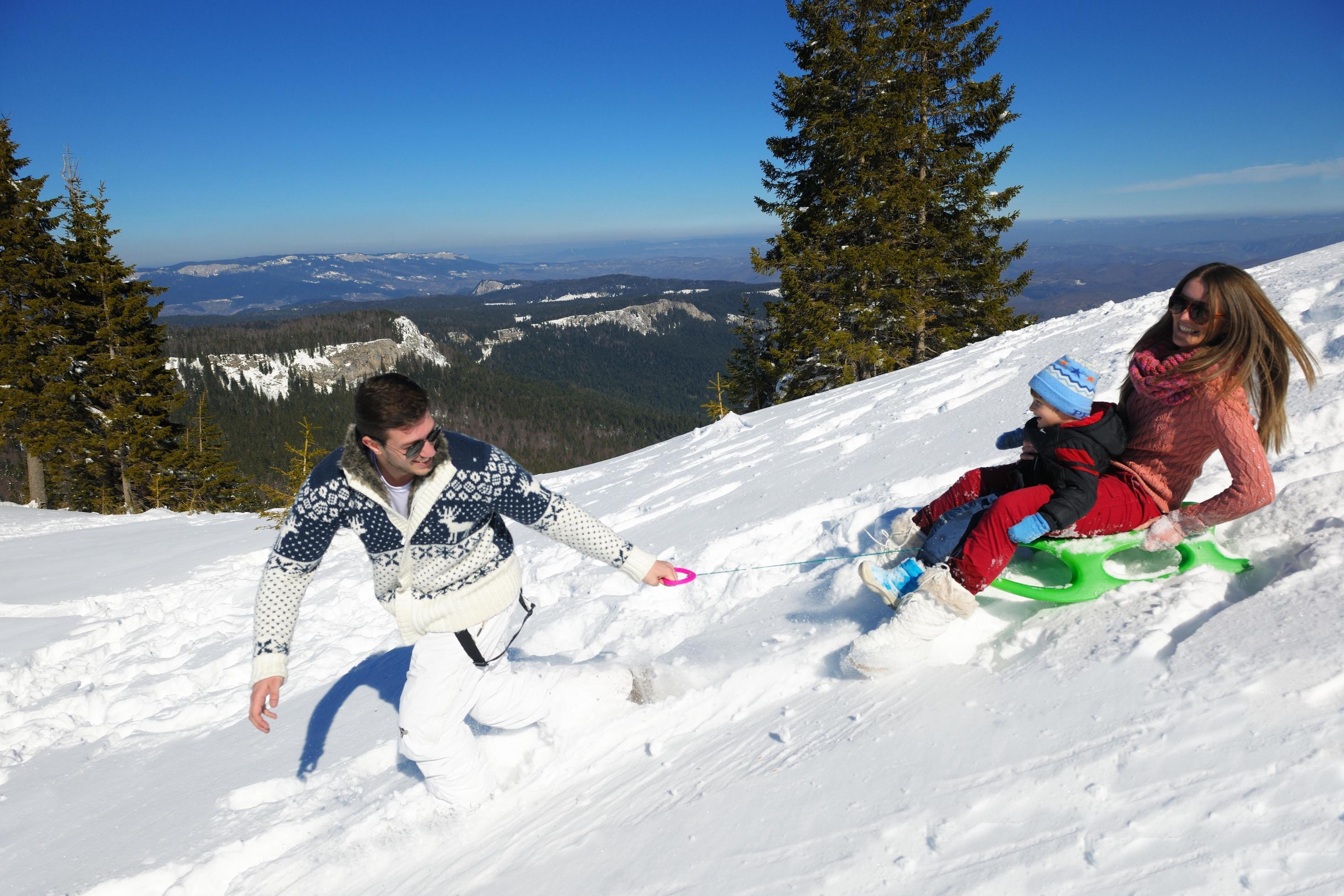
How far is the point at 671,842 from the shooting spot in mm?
2418

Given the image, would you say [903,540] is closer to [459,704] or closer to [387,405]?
[459,704]

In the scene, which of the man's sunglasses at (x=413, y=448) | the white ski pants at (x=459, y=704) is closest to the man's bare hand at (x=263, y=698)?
the white ski pants at (x=459, y=704)

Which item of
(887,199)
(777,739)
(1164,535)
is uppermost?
(887,199)

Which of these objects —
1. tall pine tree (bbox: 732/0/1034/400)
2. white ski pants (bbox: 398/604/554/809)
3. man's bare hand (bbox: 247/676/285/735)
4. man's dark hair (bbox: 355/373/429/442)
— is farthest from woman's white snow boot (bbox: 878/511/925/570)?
tall pine tree (bbox: 732/0/1034/400)

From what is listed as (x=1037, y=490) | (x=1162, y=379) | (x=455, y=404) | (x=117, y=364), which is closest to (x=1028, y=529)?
(x=1037, y=490)

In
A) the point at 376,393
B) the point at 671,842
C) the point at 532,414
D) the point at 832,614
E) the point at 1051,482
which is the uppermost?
the point at 376,393

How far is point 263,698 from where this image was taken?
2.64m

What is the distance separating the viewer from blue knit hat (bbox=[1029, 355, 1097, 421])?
2975mm

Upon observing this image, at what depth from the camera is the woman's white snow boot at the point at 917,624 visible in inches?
112

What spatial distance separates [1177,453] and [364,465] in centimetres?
363

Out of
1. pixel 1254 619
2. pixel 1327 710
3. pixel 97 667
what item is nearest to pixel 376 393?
pixel 1327 710

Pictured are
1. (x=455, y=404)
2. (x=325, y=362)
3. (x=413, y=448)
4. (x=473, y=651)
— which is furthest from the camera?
(x=325, y=362)

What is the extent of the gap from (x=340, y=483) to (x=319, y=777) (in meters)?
1.99

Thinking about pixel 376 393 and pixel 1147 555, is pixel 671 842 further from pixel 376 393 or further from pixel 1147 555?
pixel 1147 555
